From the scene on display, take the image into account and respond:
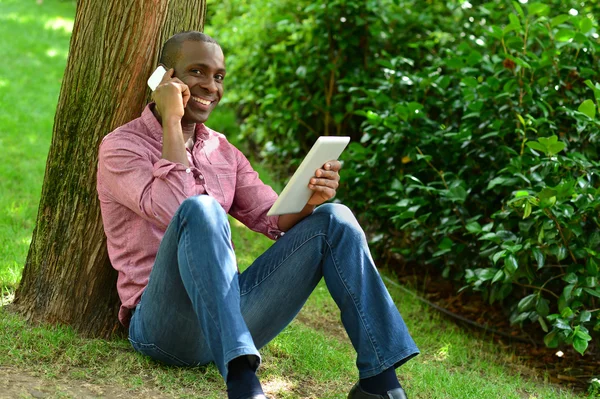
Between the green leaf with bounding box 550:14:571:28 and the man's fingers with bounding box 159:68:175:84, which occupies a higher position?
the man's fingers with bounding box 159:68:175:84

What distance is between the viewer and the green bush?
4.16 meters

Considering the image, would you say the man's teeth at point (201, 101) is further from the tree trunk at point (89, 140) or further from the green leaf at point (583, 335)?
the green leaf at point (583, 335)

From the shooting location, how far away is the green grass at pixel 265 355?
315 cm

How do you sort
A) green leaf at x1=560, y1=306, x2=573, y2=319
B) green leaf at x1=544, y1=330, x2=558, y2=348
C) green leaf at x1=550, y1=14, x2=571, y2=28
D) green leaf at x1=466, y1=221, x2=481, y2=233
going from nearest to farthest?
green leaf at x1=560, y1=306, x2=573, y2=319
green leaf at x1=544, y1=330, x2=558, y2=348
green leaf at x1=466, y1=221, x2=481, y2=233
green leaf at x1=550, y1=14, x2=571, y2=28

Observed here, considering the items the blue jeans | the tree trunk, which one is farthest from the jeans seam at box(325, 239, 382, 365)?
the tree trunk

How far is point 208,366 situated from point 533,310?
6.39 ft

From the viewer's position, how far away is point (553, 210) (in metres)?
4.02

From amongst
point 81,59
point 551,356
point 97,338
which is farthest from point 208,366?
point 551,356

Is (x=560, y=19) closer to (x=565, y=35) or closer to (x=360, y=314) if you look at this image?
(x=565, y=35)

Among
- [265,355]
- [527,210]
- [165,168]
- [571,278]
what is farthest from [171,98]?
[571,278]

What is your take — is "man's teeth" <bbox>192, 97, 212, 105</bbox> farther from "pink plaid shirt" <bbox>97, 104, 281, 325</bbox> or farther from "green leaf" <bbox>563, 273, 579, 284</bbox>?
"green leaf" <bbox>563, 273, 579, 284</bbox>

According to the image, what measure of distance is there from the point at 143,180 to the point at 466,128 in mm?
2570

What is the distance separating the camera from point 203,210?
2717 mm

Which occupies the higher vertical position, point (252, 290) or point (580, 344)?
point (252, 290)
